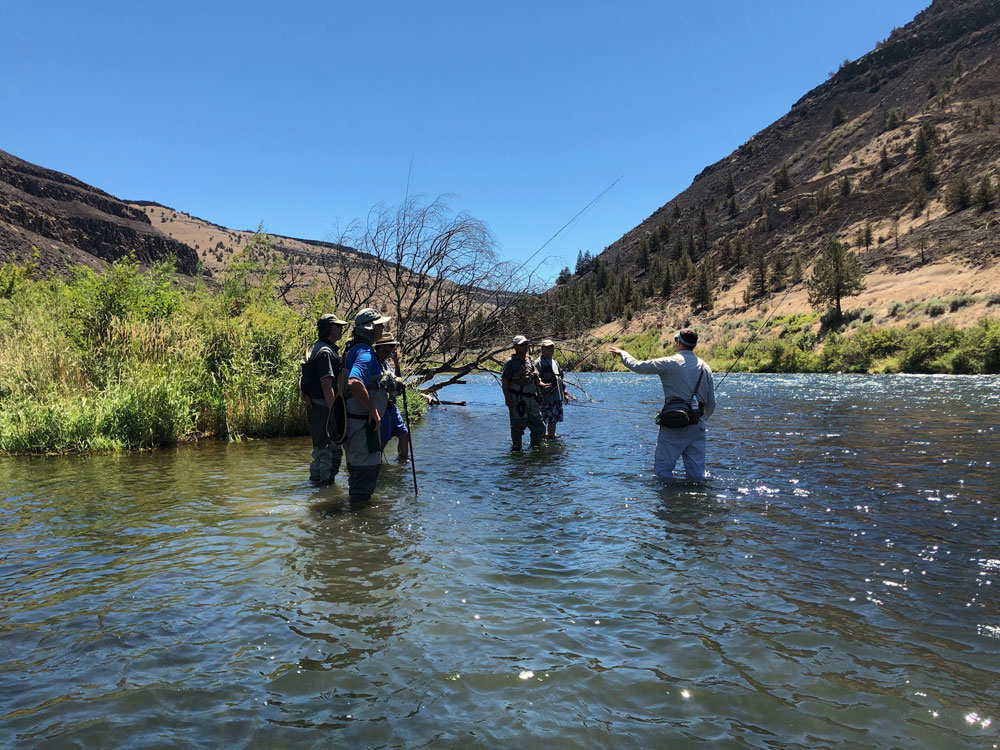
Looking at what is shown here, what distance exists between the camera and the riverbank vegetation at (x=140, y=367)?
10.5 metres

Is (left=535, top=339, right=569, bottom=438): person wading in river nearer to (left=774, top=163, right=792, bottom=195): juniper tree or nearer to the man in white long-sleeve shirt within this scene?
the man in white long-sleeve shirt

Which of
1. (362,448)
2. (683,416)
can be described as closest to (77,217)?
(362,448)

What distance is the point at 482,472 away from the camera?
30.1 feet

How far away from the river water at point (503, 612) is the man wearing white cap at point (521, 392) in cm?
280

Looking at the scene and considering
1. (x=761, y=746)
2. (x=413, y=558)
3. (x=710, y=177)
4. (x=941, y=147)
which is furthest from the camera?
(x=710, y=177)

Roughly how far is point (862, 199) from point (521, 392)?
96.5 meters

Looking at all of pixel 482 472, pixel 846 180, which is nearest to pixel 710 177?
pixel 846 180

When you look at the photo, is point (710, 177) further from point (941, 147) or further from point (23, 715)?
point (23, 715)

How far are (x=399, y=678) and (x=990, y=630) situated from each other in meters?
3.63

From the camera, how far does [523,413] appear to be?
1104 cm

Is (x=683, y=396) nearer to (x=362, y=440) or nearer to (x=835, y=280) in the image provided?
(x=362, y=440)

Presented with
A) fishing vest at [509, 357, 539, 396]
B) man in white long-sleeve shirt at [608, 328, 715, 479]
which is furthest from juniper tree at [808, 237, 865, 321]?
man in white long-sleeve shirt at [608, 328, 715, 479]

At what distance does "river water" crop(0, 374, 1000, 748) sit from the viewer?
2.68 m

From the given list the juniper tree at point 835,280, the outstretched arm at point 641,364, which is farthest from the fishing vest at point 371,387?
the juniper tree at point 835,280
